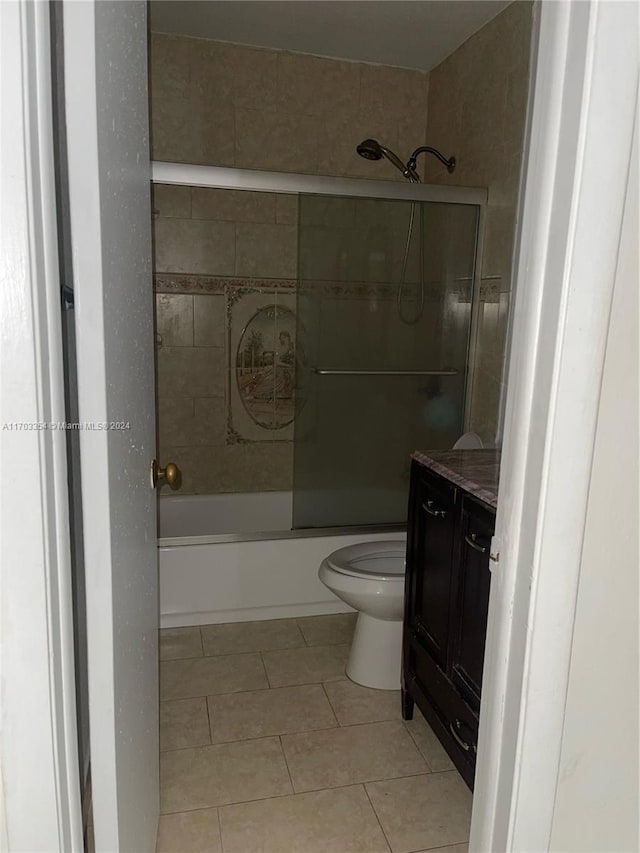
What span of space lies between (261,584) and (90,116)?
7.03ft

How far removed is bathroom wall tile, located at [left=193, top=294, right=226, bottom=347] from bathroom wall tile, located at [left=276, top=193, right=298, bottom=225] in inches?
19.4

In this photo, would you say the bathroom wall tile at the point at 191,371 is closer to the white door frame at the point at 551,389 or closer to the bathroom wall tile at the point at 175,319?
the bathroom wall tile at the point at 175,319

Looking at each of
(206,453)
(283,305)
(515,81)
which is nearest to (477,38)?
(515,81)

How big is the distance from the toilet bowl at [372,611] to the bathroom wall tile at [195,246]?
1.62 m

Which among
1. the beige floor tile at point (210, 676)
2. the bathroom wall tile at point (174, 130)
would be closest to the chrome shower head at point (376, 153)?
the bathroom wall tile at point (174, 130)

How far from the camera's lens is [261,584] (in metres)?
2.65

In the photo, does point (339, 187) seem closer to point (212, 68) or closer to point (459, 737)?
point (212, 68)

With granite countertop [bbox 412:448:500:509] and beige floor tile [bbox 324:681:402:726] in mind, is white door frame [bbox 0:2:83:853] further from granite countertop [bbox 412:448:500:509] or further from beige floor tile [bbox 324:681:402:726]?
beige floor tile [bbox 324:681:402:726]

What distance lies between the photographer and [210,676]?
225 centimetres

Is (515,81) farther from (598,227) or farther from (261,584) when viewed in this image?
(261,584)

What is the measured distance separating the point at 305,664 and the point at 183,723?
0.52m

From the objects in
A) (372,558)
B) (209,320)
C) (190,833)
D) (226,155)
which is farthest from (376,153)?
(190,833)

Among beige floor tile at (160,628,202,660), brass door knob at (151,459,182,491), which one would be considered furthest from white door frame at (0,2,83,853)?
beige floor tile at (160,628,202,660)

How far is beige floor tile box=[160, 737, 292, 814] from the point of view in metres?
1.68
